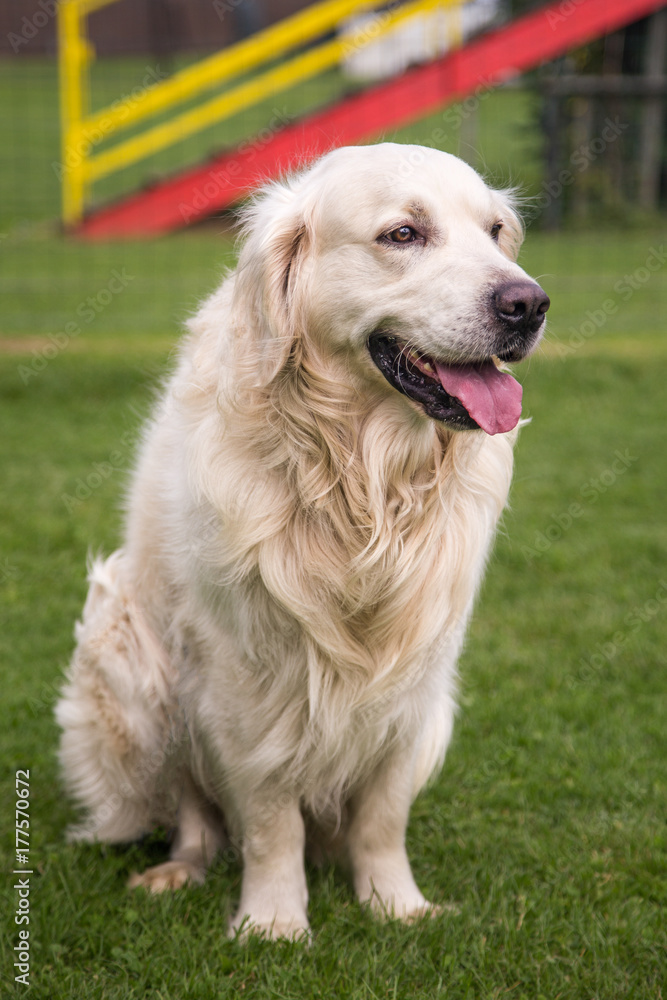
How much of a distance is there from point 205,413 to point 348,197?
1.86 ft

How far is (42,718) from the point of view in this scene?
3219 mm

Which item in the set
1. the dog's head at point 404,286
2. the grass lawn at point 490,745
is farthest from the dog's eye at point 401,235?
the grass lawn at point 490,745

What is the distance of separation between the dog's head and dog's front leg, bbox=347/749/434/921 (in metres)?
0.94

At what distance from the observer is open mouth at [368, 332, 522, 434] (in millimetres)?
2021

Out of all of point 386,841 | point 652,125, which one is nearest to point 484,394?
point 386,841

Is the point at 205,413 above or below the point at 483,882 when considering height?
above

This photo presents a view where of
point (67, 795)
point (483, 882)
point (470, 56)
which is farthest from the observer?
point (470, 56)

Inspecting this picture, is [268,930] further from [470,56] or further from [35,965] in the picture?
[470,56]

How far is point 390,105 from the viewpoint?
11094 millimetres

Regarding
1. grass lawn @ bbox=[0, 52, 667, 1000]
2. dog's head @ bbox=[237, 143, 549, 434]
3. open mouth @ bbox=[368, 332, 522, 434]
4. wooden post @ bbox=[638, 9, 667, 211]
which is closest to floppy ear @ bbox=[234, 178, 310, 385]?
dog's head @ bbox=[237, 143, 549, 434]

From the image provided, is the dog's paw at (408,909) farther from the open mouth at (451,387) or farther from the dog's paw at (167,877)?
the open mouth at (451,387)

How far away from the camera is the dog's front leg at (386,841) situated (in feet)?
7.90

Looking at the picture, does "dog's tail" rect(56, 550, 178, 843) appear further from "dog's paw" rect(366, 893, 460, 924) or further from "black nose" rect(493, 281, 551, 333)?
"black nose" rect(493, 281, 551, 333)

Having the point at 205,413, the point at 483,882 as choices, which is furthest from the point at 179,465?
the point at 483,882
